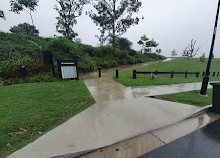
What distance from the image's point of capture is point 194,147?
6.34 ft

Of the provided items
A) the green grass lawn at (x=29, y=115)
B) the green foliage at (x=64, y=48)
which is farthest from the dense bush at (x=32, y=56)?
the green grass lawn at (x=29, y=115)

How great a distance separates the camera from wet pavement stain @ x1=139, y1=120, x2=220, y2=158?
1.76 metres

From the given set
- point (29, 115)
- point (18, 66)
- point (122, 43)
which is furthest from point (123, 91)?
point (122, 43)

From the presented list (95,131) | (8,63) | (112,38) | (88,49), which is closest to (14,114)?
(95,131)

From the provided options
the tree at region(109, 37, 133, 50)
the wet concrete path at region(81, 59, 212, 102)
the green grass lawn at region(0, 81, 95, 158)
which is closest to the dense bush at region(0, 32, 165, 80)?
the green grass lawn at region(0, 81, 95, 158)

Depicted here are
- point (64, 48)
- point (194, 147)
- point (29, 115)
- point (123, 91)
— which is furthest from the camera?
point (64, 48)

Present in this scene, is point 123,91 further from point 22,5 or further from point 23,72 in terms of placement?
point 22,5

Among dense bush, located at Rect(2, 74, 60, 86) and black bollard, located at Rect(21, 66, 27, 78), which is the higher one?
black bollard, located at Rect(21, 66, 27, 78)

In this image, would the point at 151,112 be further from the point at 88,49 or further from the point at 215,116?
the point at 88,49

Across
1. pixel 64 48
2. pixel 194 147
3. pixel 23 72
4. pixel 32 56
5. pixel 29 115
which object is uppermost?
pixel 64 48

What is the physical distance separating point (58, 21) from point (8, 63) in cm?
1862

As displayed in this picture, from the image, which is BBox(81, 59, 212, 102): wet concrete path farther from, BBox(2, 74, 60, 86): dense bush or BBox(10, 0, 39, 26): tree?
BBox(10, 0, 39, 26): tree

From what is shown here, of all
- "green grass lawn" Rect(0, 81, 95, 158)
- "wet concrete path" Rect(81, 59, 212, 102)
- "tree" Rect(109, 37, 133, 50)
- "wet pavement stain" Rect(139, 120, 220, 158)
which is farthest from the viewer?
"tree" Rect(109, 37, 133, 50)

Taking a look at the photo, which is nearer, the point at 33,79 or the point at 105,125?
the point at 105,125
